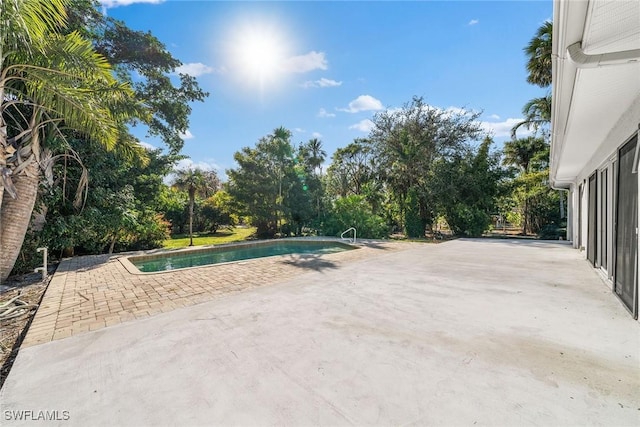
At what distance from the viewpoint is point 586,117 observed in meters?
4.36

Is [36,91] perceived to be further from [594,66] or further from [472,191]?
[472,191]

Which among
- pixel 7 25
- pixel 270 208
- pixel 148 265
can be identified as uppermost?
pixel 7 25

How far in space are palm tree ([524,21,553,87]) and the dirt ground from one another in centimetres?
1878

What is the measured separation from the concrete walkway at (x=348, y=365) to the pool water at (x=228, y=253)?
6.95 meters

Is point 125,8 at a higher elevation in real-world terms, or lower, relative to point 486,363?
higher

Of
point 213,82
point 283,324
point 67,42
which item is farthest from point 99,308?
point 213,82

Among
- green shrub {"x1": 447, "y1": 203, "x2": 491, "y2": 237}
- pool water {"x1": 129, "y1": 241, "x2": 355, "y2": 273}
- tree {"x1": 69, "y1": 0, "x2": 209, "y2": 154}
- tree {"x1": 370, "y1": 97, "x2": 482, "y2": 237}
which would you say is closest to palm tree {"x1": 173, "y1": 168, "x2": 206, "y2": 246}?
tree {"x1": 69, "y1": 0, "x2": 209, "y2": 154}

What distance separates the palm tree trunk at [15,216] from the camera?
20.9 feet

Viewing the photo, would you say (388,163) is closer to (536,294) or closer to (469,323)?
(536,294)

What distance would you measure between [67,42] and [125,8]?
307 inches

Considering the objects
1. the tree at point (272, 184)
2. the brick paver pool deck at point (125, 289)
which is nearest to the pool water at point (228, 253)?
the brick paver pool deck at point (125, 289)

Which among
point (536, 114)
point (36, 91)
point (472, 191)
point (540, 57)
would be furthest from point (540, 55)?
point (36, 91)

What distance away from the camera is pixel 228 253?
43.6 feet

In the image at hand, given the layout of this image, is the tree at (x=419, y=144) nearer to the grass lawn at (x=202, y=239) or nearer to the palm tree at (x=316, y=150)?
the palm tree at (x=316, y=150)
